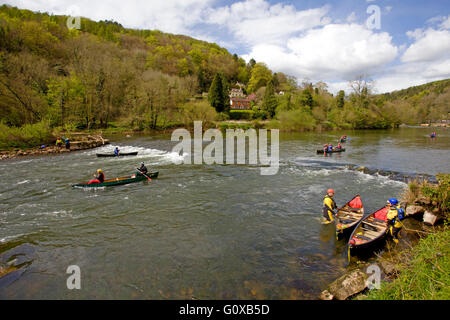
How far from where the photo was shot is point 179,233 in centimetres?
1120

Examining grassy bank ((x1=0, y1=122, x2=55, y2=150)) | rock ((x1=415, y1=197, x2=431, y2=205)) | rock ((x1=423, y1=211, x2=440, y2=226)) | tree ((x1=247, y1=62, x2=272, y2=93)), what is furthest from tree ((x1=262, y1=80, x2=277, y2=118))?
rock ((x1=423, y1=211, x2=440, y2=226))

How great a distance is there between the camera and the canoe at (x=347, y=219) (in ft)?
33.3

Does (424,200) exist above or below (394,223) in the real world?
above

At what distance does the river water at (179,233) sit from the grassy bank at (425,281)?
2.09 meters

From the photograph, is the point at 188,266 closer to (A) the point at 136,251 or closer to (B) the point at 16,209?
(A) the point at 136,251

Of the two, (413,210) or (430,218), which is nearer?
(430,218)

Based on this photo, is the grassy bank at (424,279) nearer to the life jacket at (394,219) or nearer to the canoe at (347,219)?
the life jacket at (394,219)

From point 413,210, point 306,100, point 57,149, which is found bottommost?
point 413,210

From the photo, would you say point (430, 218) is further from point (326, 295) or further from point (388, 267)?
point (326, 295)

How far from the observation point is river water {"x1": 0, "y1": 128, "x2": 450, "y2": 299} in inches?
305

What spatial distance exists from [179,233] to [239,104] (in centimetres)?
9027

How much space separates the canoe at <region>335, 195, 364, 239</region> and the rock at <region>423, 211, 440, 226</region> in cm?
278

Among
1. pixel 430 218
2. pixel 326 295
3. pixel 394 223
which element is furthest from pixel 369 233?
pixel 326 295

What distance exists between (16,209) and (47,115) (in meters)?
33.1
